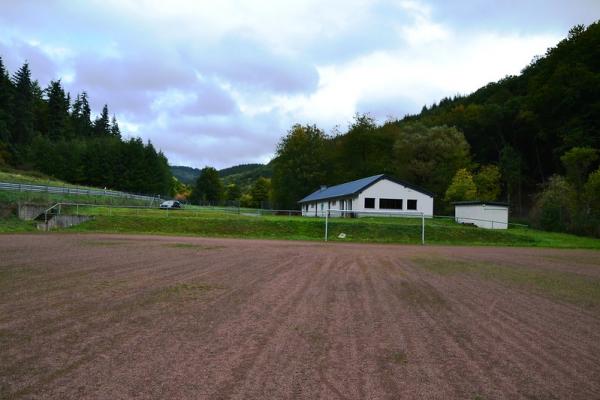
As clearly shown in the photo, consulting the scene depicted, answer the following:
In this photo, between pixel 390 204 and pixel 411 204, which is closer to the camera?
pixel 390 204

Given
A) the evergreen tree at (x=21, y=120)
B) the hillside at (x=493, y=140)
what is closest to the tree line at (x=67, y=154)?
the evergreen tree at (x=21, y=120)

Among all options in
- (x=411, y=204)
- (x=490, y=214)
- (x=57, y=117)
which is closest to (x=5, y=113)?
(x=57, y=117)

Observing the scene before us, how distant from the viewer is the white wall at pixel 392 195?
4309 centimetres

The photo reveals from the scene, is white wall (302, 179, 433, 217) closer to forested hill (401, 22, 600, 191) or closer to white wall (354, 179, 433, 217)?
white wall (354, 179, 433, 217)

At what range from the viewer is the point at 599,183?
3203cm

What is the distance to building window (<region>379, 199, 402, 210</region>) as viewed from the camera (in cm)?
4384

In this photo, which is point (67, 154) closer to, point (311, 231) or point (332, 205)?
point (332, 205)

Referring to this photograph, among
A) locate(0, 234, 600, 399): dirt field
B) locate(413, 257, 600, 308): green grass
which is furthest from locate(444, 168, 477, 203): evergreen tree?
locate(0, 234, 600, 399): dirt field

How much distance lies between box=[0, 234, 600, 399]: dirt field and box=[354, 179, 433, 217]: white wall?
31460 mm

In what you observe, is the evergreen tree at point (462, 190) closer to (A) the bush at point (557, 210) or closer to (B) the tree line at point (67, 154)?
(A) the bush at point (557, 210)

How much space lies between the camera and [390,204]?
145 feet

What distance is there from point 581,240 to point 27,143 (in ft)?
292

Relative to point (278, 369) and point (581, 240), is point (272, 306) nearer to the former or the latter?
point (278, 369)

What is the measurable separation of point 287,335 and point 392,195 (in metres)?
39.1
